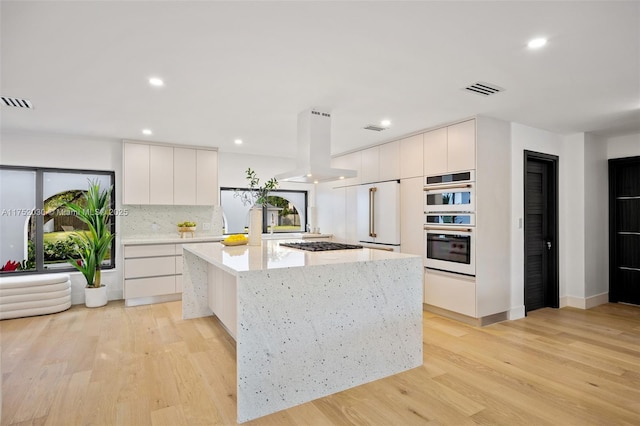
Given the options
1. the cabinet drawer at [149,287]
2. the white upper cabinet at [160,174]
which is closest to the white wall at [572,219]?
the cabinet drawer at [149,287]

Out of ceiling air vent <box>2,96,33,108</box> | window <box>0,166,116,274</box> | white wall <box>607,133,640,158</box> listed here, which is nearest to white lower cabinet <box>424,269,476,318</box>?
white wall <box>607,133,640,158</box>

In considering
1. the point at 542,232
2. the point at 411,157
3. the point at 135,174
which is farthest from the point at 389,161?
→ the point at 135,174

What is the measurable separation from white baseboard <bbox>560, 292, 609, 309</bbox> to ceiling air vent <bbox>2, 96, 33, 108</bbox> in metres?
7.00

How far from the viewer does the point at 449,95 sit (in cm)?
333

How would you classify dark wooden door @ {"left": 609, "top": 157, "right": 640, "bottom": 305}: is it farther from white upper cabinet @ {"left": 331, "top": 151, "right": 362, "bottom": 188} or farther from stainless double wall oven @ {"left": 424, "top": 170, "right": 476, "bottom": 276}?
white upper cabinet @ {"left": 331, "top": 151, "right": 362, "bottom": 188}

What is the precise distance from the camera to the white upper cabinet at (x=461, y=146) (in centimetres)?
396

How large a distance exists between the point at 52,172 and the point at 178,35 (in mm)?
4068

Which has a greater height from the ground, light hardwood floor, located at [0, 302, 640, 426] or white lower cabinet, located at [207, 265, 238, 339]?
white lower cabinet, located at [207, 265, 238, 339]

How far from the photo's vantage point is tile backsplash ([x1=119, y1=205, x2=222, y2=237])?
5.39m

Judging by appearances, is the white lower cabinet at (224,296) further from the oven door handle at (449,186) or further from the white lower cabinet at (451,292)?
the oven door handle at (449,186)

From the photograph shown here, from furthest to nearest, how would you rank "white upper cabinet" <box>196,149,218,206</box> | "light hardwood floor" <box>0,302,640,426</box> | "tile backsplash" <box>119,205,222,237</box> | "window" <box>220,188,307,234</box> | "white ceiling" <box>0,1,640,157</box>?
"window" <box>220,188,307,234</box> < "white upper cabinet" <box>196,149,218,206</box> < "tile backsplash" <box>119,205,222,237</box> < "light hardwood floor" <box>0,302,640,426</box> < "white ceiling" <box>0,1,640,157</box>

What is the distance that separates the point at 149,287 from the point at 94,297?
70cm

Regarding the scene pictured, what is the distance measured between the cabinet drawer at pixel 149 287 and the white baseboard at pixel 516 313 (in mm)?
4604

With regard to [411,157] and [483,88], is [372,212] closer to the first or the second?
[411,157]
